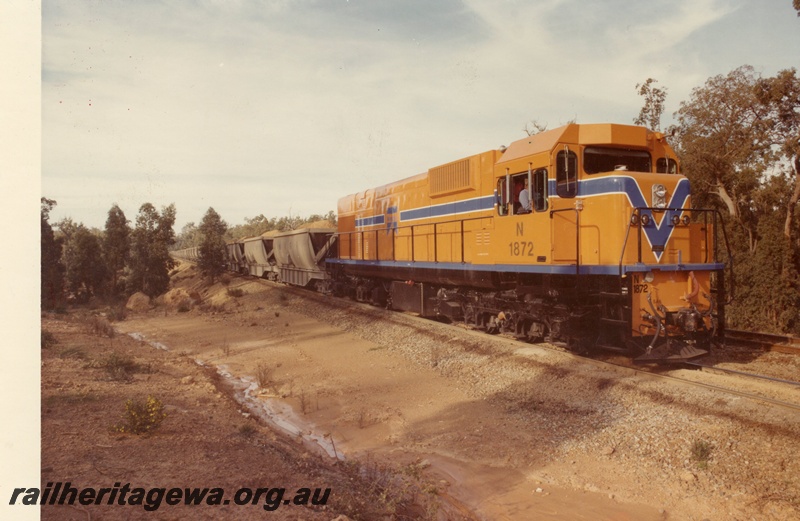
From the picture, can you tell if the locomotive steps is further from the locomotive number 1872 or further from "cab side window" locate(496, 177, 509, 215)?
"cab side window" locate(496, 177, 509, 215)

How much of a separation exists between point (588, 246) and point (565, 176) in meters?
1.38

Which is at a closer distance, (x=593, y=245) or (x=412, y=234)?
(x=593, y=245)

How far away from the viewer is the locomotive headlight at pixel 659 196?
9094mm

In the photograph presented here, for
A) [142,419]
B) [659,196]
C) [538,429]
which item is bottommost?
[538,429]

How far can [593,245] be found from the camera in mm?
9352

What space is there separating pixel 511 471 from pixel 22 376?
16.6 ft

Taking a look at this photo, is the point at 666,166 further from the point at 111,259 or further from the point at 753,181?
the point at 111,259

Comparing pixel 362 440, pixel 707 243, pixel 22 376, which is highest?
pixel 707 243

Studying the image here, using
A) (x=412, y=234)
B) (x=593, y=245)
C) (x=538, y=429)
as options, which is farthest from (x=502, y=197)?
(x=538, y=429)

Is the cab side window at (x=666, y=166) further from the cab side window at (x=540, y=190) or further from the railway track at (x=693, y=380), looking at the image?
the railway track at (x=693, y=380)

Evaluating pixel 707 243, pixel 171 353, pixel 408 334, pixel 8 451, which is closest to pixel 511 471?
pixel 8 451

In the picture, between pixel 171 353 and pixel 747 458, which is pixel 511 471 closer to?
pixel 747 458

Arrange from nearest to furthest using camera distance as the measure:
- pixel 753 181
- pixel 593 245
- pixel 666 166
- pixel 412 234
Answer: pixel 593 245
pixel 666 166
pixel 412 234
pixel 753 181

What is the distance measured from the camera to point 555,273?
31.1ft
